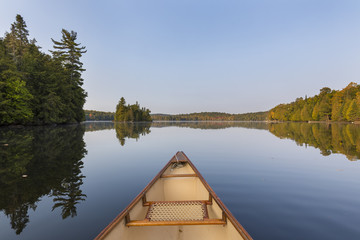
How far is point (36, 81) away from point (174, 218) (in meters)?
45.8

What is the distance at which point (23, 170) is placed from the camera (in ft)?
26.0

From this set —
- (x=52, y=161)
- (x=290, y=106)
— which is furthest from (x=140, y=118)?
(x=52, y=161)

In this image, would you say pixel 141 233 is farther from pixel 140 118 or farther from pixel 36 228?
pixel 140 118

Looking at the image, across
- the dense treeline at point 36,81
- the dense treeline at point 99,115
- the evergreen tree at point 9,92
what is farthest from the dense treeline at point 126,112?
the dense treeline at point 99,115

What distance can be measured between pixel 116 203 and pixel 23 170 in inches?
228

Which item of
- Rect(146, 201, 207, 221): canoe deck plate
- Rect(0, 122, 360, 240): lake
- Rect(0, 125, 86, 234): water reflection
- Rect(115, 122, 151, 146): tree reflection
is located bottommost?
Rect(0, 122, 360, 240): lake

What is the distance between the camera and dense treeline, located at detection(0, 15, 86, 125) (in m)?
28.2

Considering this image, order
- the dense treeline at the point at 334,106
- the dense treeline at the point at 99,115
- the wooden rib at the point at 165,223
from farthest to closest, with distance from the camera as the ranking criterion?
1. the dense treeline at the point at 99,115
2. the dense treeline at the point at 334,106
3. the wooden rib at the point at 165,223

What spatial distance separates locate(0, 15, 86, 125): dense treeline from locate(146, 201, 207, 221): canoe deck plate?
111 ft

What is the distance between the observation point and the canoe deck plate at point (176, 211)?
3664 millimetres

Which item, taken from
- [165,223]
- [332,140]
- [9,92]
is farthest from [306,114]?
[9,92]

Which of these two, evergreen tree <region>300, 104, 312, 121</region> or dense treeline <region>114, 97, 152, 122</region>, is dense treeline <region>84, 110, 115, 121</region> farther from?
evergreen tree <region>300, 104, 312, 121</region>

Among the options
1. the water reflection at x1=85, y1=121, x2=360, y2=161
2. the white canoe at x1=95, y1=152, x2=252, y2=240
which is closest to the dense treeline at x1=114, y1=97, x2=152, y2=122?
the water reflection at x1=85, y1=121, x2=360, y2=161

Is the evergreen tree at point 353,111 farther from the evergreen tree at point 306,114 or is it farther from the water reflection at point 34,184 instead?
the water reflection at point 34,184
